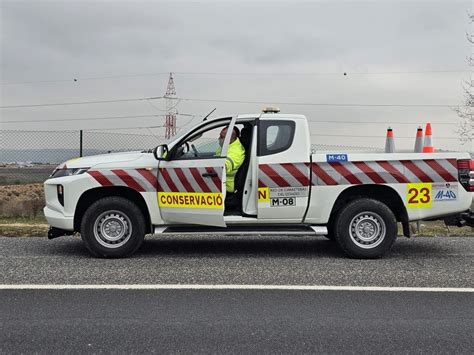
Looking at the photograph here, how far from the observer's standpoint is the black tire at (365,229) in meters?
6.54

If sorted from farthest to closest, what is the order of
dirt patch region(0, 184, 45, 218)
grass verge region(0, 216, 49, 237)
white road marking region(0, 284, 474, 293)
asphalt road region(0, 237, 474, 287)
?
dirt patch region(0, 184, 45, 218) < grass verge region(0, 216, 49, 237) < asphalt road region(0, 237, 474, 287) < white road marking region(0, 284, 474, 293)

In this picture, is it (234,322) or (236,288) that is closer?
(234,322)

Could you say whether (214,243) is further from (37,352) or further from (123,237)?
(37,352)

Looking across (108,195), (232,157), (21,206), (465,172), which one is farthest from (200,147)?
(21,206)

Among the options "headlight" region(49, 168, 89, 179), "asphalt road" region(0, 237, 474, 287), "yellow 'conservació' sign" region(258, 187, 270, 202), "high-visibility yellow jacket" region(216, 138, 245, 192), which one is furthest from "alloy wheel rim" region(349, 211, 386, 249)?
"headlight" region(49, 168, 89, 179)

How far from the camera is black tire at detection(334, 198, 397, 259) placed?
6543 mm

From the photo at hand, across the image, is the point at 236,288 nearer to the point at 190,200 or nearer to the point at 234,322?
the point at 234,322

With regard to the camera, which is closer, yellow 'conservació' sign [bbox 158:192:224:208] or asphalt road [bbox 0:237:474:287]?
asphalt road [bbox 0:237:474:287]

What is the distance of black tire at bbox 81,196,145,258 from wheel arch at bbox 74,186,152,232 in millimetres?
159

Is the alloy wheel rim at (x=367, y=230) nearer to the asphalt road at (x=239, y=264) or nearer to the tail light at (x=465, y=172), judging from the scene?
the asphalt road at (x=239, y=264)

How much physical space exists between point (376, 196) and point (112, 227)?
144 inches

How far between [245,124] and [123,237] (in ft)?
7.48

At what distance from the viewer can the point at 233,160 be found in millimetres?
6680

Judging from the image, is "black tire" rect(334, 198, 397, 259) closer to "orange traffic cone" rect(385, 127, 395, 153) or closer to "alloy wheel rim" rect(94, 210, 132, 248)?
"orange traffic cone" rect(385, 127, 395, 153)
